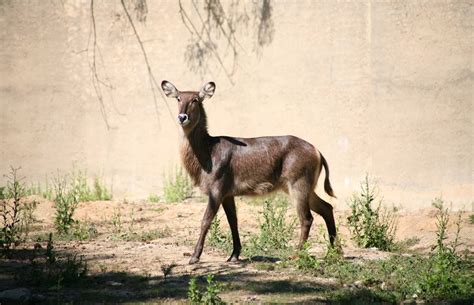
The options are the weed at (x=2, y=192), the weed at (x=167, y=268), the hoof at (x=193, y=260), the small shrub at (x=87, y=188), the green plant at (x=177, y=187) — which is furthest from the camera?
the small shrub at (x=87, y=188)

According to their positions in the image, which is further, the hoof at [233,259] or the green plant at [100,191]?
the green plant at [100,191]

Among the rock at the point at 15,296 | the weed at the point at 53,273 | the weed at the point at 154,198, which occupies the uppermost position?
the weed at the point at 154,198

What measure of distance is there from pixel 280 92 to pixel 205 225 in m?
5.56

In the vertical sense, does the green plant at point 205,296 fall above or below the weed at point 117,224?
below

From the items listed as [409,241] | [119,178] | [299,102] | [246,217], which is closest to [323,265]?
[409,241]

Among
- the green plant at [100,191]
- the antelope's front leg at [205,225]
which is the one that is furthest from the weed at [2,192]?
the antelope's front leg at [205,225]

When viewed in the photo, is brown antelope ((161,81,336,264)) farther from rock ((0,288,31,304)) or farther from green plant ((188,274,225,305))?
rock ((0,288,31,304))

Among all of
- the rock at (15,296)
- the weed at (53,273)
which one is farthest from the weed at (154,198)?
the rock at (15,296)

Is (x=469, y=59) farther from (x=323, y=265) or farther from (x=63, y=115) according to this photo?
(x=63, y=115)

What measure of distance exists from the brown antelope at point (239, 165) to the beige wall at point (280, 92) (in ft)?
14.6

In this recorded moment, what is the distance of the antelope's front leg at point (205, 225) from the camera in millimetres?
7627

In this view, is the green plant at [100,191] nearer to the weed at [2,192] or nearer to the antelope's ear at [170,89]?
the weed at [2,192]

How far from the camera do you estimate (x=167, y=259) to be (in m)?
7.82

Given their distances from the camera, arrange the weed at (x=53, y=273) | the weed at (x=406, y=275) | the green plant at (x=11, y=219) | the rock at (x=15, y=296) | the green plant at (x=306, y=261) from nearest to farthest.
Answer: the rock at (x=15, y=296)
the weed at (x=406, y=275)
the weed at (x=53, y=273)
the green plant at (x=306, y=261)
the green plant at (x=11, y=219)
